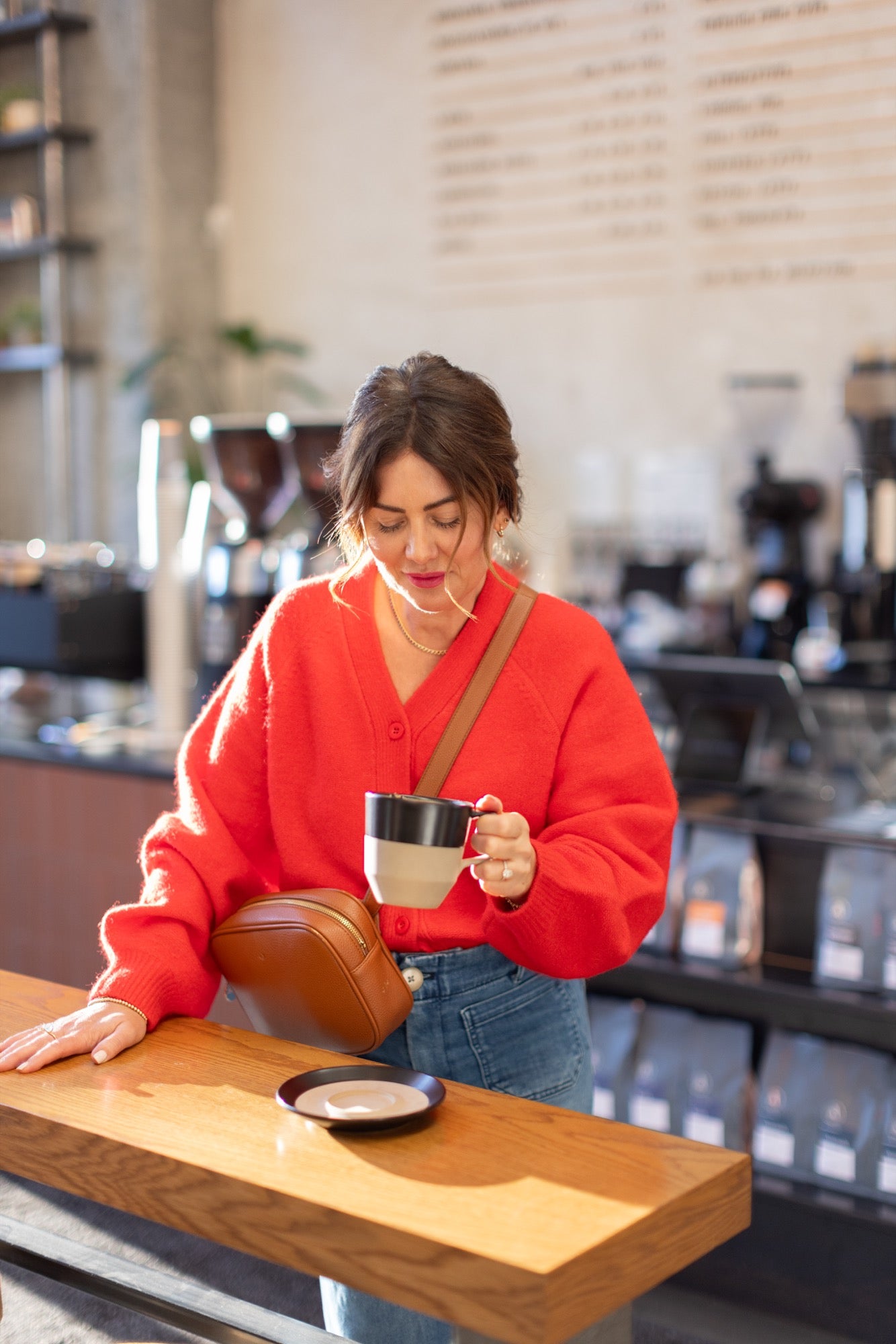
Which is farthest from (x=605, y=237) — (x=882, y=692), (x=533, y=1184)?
(x=533, y=1184)

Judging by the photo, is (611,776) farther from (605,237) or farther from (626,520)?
(605,237)

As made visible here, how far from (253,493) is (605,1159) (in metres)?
2.39

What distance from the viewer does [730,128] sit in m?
4.13

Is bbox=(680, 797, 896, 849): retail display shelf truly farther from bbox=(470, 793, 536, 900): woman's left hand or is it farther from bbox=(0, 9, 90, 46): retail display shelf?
bbox=(0, 9, 90, 46): retail display shelf

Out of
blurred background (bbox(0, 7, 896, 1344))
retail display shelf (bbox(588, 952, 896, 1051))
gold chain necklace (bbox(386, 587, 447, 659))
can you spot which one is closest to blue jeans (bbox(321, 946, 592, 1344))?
gold chain necklace (bbox(386, 587, 447, 659))

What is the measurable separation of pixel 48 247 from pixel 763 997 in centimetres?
392

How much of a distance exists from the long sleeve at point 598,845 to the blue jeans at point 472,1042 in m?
0.10

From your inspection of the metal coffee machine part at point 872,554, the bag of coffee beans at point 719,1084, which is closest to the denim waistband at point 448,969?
the bag of coffee beans at point 719,1084

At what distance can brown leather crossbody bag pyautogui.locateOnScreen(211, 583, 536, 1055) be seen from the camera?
4.74ft

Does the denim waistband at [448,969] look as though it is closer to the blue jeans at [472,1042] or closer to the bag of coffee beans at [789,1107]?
the blue jeans at [472,1042]

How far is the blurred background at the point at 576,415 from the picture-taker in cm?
263

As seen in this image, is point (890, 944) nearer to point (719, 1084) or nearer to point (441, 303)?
point (719, 1084)

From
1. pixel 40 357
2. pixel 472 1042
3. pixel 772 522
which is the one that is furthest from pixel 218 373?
pixel 472 1042

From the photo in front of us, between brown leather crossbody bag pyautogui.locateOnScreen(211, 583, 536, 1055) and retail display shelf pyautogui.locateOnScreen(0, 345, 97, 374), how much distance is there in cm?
401
